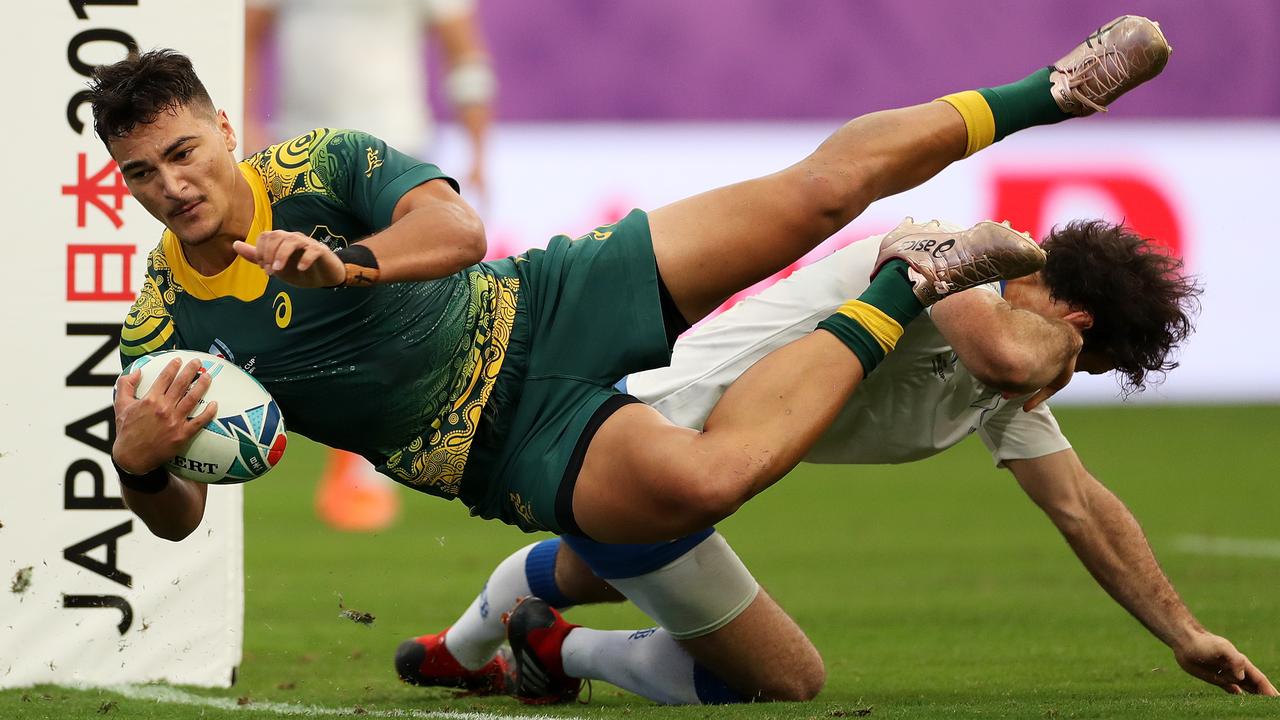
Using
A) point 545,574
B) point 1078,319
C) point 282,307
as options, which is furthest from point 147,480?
point 1078,319

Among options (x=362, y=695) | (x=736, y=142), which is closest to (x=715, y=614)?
(x=362, y=695)

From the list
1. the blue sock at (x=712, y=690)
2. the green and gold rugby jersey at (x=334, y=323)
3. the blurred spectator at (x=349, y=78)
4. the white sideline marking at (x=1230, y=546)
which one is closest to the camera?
the green and gold rugby jersey at (x=334, y=323)

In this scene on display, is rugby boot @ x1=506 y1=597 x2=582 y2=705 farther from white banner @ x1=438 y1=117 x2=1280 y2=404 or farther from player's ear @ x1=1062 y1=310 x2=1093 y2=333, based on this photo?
white banner @ x1=438 y1=117 x2=1280 y2=404

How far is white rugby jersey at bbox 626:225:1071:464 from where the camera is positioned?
15.1 feet

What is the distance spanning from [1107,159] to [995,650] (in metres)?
8.14

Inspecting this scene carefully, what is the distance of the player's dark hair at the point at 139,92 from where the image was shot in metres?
3.71

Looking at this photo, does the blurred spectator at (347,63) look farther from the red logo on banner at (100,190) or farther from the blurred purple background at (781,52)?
the red logo on banner at (100,190)

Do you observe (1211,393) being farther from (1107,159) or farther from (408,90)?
(408,90)

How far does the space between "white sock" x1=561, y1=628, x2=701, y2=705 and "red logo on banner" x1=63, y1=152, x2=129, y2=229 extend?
6.27 ft

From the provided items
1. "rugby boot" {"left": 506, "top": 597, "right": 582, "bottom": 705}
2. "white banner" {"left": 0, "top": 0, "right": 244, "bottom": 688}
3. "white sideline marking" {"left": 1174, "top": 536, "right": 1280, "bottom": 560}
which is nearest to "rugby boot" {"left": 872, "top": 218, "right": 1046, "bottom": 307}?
"rugby boot" {"left": 506, "top": 597, "right": 582, "bottom": 705}

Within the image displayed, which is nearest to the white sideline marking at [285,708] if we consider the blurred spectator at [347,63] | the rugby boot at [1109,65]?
the rugby boot at [1109,65]

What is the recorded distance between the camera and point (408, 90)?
9.15 meters

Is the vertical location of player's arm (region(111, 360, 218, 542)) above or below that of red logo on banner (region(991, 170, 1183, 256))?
above

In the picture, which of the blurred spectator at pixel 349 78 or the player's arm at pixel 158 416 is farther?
the blurred spectator at pixel 349 78
